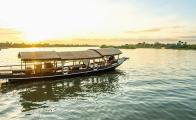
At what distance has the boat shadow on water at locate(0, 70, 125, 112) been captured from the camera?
2543 cm

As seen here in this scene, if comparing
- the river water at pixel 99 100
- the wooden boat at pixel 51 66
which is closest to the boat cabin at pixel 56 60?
the wooden boat at pixel 51 66

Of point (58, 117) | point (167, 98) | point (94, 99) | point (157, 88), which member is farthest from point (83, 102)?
point (157, 88)

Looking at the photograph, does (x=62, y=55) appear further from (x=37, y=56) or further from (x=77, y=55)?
(x=37, y=56)

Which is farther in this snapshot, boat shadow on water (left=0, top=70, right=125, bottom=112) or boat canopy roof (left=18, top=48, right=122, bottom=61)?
boat canopy roof (left=18, top=48, right=122, bottom=61)

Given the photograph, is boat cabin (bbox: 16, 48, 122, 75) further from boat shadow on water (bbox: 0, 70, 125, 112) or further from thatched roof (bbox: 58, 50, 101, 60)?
boat shadow on water (bbox: 0, 70, 125, 112)

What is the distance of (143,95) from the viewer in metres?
26.7

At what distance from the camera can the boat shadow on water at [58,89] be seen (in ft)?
83.4

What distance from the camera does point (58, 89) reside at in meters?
30.4

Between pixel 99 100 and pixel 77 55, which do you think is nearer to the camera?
pixel 99 100

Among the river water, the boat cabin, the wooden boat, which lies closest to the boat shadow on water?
the river water

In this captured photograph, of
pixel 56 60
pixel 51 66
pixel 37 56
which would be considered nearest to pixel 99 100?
pixel 56 60

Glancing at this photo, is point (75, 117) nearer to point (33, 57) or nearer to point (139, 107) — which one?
point (139, 107)

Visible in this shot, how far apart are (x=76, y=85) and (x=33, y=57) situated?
627cm

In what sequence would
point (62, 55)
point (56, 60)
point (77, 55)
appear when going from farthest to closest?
point (77, 55), point (62, 55), point (56, 60)
